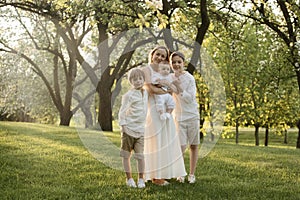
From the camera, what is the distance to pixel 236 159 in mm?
10258

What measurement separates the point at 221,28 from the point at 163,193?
11.8 metres

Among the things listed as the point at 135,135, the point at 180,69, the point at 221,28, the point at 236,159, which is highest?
the point at 221,28

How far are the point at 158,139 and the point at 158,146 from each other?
0.34 ft

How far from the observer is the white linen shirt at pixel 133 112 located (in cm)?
613

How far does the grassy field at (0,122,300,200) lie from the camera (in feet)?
19.9

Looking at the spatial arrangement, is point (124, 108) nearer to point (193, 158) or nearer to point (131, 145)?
point (131, 145)

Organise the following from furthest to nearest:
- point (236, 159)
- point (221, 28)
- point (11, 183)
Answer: point (221, 28)
point (236, 159)
point (11, 183)

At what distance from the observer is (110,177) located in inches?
283

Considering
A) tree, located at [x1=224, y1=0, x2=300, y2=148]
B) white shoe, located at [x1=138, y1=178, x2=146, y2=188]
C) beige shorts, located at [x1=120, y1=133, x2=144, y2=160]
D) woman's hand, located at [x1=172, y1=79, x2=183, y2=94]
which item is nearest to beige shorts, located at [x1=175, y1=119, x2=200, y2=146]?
woman's hand, located at [x1=172, y1=79, x2=183, y2=94]

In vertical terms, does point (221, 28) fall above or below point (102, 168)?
above

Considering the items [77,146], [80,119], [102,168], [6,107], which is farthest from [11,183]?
[6,107]

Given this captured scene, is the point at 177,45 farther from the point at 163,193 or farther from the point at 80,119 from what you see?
the point at 163,193

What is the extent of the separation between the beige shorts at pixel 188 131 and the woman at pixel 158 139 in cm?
14

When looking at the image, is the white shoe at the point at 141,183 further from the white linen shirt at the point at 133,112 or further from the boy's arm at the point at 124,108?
the boy's arm at the point at 124,108
